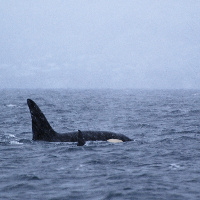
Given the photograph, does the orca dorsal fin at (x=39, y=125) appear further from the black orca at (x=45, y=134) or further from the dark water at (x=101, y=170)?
the dark water at (x=101, y=170)

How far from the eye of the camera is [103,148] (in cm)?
1474

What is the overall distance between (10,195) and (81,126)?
50.0ft

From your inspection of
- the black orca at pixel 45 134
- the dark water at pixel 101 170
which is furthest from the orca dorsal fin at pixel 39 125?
the dark water at pixel 101 170

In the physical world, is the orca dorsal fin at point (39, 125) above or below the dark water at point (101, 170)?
above

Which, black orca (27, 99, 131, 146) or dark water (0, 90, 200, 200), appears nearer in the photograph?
dark water (0, 90, 200, 200)

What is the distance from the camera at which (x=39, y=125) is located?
1620 cm

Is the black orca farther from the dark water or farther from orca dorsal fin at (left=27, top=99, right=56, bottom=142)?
the dark water

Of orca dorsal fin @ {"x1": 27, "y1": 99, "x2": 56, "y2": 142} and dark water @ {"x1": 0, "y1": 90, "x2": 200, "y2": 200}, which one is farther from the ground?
orca dorsal fin @ {"x1": 27, "y1": 99, "x2": 56, "y2": 142}

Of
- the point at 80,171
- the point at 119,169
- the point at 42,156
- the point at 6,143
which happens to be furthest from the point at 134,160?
the point at 6,143

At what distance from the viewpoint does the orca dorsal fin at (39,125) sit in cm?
1608

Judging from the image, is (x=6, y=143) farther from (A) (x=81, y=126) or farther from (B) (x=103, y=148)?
(A) (x=81, y=126)

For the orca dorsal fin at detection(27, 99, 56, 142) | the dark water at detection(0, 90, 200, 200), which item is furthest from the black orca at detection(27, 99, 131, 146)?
the dark water at detection(0, 90, 200, 200)

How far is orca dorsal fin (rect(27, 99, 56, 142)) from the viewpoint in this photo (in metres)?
16.1

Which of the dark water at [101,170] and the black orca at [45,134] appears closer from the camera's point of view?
the dark water at [101,170]
